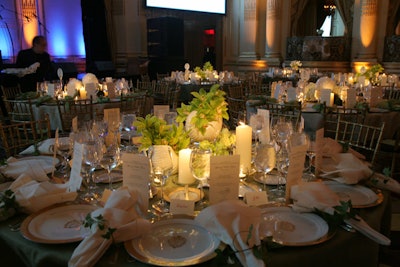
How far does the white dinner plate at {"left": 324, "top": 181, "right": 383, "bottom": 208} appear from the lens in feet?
5.20

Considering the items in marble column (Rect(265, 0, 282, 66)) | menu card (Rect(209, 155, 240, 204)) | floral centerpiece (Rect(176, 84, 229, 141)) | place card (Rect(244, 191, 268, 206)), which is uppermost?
marble column (Rect(265, 0, 282, 66))

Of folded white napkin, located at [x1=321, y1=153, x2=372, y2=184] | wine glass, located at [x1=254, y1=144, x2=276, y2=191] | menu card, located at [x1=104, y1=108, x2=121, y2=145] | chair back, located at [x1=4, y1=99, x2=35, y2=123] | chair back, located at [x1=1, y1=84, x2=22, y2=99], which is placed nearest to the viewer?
wine glass, located at [x1=254, y1=144, x2=276, y2=191]

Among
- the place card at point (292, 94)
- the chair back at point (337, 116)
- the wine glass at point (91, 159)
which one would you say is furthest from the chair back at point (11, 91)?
the wine glass at point (91, 159)

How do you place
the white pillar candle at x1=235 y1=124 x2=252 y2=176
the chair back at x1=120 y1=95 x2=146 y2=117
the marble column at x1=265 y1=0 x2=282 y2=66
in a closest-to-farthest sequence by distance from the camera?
the white pillar candle at x1=235 y1=124 x2=252 y2=176 → the chair back at x1=120 y1=95 x2=146 y2=117 → the marble column at x1=265 y1=0 x2=282 y2=66

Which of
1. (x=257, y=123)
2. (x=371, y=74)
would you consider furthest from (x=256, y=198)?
(x=371, y=74)

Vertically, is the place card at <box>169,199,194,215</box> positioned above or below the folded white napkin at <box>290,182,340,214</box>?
below

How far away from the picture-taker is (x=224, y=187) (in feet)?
4.89

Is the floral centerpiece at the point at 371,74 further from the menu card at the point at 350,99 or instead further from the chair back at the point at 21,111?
the chair back at the point at 21,111

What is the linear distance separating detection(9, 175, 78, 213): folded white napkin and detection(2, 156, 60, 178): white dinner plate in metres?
0.26

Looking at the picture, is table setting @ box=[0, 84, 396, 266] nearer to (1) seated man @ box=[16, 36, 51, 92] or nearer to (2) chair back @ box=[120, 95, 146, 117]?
(2) chair back @ box=[120, 95, 146, 117]

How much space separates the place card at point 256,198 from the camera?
155 cm

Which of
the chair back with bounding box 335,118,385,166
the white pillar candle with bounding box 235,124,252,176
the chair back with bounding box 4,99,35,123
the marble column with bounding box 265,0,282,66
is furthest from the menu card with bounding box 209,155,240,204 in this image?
the marble column with bounding box 265,0,282,66

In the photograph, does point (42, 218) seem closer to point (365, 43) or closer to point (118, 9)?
point (118, 9)

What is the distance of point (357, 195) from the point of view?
5.48 feet
